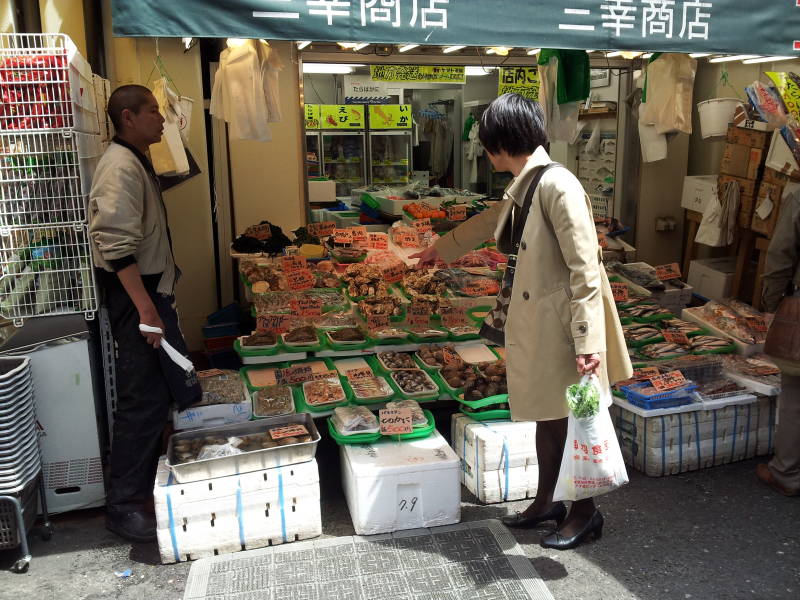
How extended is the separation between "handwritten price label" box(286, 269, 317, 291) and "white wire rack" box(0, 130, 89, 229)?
2445 mm

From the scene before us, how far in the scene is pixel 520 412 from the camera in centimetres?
377

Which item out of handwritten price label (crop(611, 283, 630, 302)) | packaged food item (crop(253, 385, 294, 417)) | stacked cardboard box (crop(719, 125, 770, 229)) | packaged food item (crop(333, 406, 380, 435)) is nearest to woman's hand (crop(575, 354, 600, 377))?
packaged food item (crop(333, 406, 380, 435))

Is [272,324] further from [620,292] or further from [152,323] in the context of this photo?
[620,292]

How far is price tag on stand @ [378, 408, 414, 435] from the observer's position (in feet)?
14.2

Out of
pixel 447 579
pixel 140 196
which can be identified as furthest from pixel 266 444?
pixel 140 196

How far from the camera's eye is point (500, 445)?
175 inches

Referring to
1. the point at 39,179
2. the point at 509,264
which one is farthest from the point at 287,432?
the point at 39,179

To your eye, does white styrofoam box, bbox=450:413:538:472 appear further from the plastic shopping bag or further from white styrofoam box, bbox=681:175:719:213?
white styrofoam box, bbox=681:175:719:213

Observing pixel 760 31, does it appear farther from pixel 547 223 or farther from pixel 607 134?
pixel 607 134

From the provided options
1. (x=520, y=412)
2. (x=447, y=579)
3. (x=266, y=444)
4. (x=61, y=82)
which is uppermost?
(x=61, y=82)

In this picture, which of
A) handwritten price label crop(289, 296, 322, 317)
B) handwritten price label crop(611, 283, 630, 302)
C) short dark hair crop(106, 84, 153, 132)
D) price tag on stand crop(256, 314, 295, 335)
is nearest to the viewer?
short dark hair crop(106, 84, 153, 132)

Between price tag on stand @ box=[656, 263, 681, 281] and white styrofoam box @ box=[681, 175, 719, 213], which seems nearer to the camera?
price tag on stand @ box=[656, 263, 681, 281]

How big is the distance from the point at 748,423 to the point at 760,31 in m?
2.58

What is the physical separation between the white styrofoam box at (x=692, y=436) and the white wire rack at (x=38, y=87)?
3.96 metres
